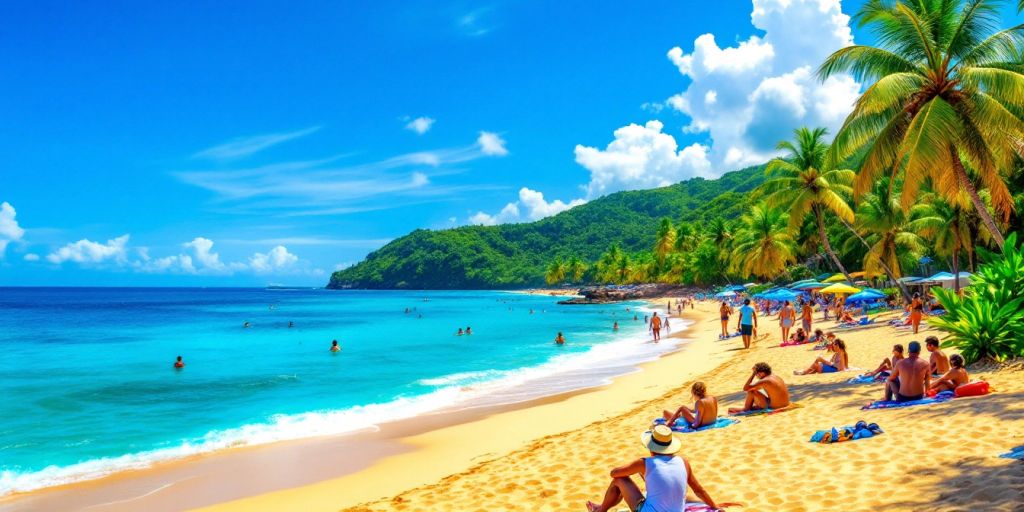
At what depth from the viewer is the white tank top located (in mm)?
4453

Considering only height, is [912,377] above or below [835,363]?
above

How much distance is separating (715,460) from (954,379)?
382 centimetres

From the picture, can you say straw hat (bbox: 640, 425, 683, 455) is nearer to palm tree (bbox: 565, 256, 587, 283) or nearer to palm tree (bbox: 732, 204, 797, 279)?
palm tree (bbox: 732, 204, 797, 279)

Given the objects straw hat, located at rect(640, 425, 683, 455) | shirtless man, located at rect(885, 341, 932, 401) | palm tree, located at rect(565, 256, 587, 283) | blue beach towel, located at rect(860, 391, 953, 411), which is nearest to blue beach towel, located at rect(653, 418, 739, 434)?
blue beach towel, located at rect(860, 391, 953, 411)

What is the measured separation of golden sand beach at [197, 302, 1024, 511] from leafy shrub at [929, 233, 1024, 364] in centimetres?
68

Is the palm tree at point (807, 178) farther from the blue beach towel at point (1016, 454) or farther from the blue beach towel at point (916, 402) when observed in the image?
the blue beach towel at point (1016, 454)

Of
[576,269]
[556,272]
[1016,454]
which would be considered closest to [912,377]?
[1016,454]

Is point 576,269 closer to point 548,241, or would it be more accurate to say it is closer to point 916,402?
point 548,241

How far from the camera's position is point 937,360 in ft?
28.7

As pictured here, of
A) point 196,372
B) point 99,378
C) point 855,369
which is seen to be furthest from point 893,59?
point 99,378

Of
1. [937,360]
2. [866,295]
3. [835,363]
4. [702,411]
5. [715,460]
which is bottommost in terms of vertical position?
[715,460]

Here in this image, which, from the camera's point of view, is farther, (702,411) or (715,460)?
(702,411)

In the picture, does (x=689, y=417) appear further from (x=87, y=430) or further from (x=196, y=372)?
(x=196, y=372)

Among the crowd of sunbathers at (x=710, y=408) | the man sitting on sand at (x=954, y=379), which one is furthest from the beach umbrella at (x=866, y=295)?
the man sitting on sand at (x=954, y=379)
